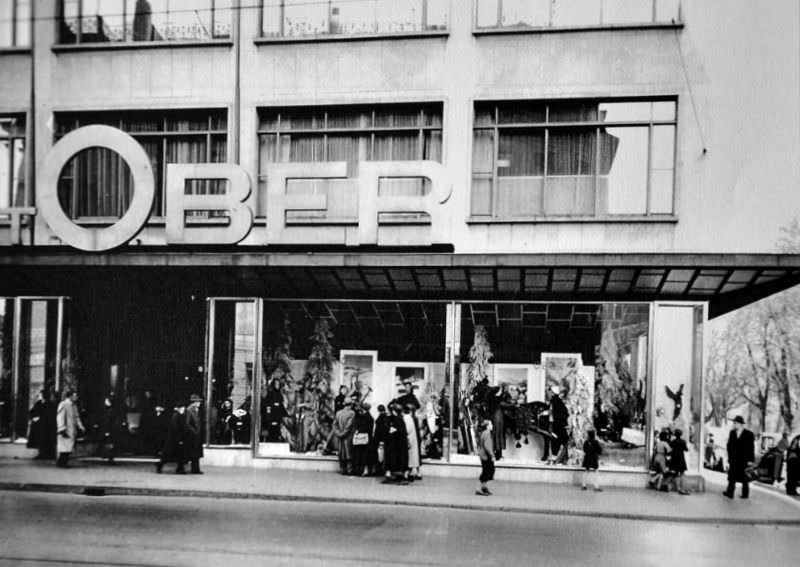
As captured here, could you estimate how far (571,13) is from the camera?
7680mm

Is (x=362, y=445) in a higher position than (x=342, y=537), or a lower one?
higher

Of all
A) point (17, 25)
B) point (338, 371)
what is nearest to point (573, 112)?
point (338, 371)

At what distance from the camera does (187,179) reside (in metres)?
8.12

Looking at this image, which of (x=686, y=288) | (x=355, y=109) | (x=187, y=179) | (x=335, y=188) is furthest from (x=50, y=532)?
(x=686, y=288)

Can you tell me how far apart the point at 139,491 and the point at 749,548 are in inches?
267

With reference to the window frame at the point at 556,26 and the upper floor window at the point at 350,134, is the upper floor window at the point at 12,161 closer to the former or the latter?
the upper floor window at the point at 350,134

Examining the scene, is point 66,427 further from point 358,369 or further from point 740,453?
point 740,453

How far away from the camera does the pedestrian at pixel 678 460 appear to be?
8.90 metres

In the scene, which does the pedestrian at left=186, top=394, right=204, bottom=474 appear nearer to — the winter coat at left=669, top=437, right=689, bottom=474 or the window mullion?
the window mullion

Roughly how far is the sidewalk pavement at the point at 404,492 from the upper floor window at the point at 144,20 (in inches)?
211

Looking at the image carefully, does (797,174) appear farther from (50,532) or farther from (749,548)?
(50,532)

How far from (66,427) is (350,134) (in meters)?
5.11

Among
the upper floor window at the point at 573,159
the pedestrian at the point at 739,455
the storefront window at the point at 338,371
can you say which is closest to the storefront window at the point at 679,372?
the pedestrian at the point at 739,455

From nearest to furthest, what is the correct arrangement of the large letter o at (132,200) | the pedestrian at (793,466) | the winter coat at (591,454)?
1. the pedestrian at (793,466)
2. the large letter o at (132,200)
3. the winter coat at (591,454)
